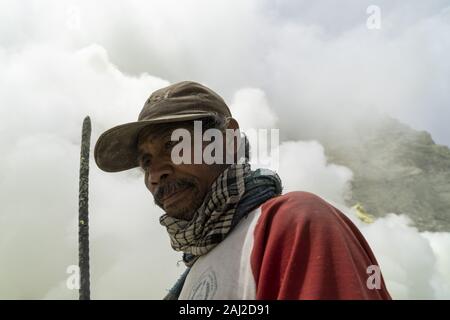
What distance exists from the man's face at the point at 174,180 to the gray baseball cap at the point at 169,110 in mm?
129

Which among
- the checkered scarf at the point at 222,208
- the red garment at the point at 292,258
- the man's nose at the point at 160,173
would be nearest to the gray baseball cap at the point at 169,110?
the man's nose at the point at 160,173

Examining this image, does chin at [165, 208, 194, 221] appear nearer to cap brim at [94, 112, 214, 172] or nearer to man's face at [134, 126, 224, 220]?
man's face at [134, 126, 224, 220]

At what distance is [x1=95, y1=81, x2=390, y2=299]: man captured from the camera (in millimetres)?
1689

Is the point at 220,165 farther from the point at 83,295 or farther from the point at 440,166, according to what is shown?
the point at 440,166

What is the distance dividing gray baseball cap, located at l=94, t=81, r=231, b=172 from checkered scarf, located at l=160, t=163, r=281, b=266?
42cm

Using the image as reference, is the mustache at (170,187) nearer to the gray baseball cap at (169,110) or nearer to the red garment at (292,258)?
the gray baseball cap at (169,110)

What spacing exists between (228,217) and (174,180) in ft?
1.63

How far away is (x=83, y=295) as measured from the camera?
11.6 m

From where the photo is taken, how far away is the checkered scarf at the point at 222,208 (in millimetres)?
2332

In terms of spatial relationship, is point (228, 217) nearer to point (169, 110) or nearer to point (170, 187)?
point (170, 187)

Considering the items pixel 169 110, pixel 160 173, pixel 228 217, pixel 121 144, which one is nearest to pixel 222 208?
pixel 228 217
